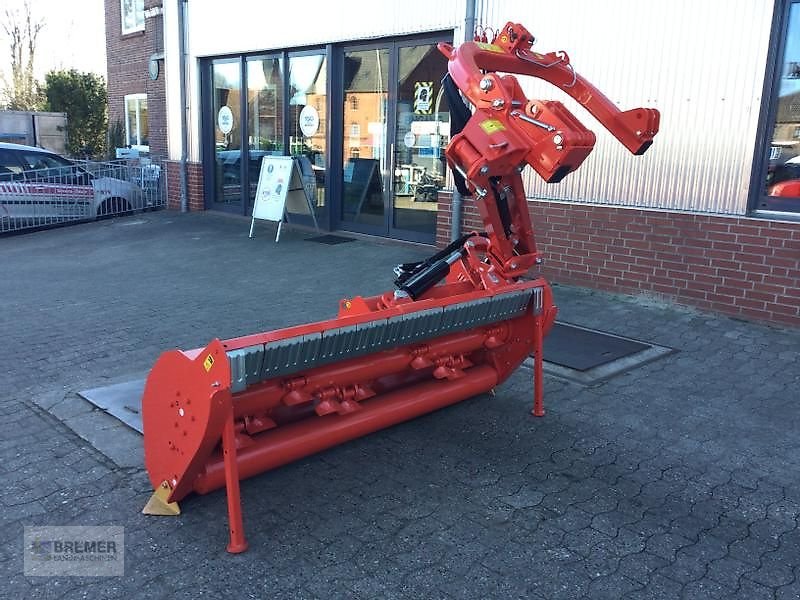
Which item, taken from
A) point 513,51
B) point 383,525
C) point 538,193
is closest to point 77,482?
point 383,525

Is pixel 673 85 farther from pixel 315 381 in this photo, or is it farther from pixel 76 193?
pixel 76 193

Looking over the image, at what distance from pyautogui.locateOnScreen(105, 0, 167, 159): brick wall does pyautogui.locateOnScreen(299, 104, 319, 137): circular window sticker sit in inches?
154

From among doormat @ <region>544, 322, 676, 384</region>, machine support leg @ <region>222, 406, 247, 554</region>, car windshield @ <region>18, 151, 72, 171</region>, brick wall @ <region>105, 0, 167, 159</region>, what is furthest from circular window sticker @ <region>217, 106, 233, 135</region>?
machine support leg @ <region>222, 406, 247, 554</region>

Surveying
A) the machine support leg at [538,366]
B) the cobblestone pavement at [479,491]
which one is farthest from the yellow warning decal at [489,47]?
the cobblestone pavement at [479,491]

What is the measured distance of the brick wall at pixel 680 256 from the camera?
616cm

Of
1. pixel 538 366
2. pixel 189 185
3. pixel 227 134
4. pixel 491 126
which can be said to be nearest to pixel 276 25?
pixel 227 134

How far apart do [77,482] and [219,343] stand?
4.25ft

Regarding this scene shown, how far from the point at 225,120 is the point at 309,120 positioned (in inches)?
95.3

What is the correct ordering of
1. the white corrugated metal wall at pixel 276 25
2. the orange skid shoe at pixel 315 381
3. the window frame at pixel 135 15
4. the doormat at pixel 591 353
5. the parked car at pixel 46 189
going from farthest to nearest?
1. the window frame at pixel 135 15
2. the parked car at pixel 46 189
3. the white corrugated metal wall at pixel 276 25
4. the doormat at pixel 591 353
5. the orange skid shoe at pixel 315 381

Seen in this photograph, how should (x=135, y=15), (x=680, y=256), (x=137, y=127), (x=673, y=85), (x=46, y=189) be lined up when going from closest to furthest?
(x=673, y=85) < (x=680, y=256) < (x=46, y=189) < (x=135, y=15) < (x=137, y=127)

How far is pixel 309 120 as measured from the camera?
1095 cm

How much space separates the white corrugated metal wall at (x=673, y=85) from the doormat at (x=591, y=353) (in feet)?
5.79

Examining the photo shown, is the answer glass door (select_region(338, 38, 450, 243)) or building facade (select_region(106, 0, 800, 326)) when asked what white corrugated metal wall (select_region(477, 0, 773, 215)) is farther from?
glass door (select_region(338, 38, 450, 243))

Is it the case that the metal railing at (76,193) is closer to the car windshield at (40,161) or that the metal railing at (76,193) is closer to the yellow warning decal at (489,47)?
the car windshield at (40,161)
